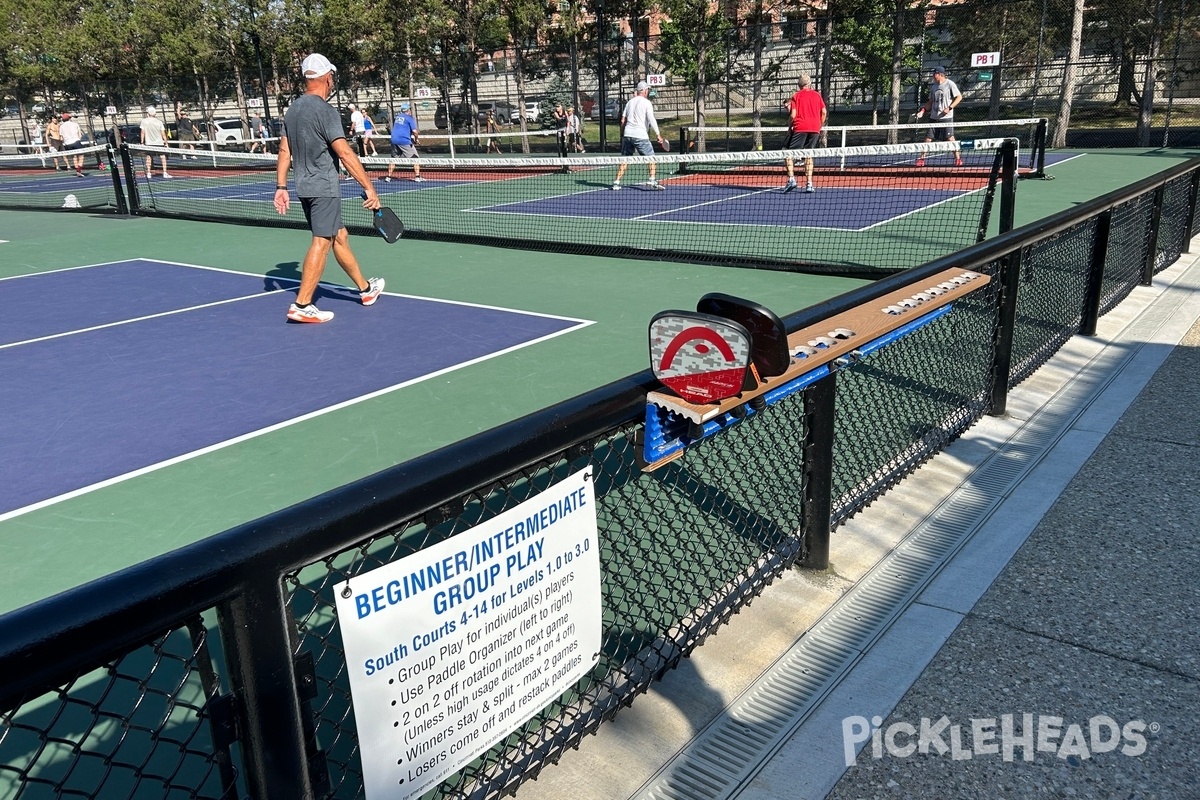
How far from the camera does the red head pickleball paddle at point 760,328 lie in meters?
2.40

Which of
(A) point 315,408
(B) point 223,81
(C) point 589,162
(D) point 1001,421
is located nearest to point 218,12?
(B) point 223,81

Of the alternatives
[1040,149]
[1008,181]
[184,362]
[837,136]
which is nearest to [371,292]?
[184,362]

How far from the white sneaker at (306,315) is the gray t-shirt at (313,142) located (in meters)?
1.02

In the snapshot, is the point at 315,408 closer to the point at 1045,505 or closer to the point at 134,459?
the point at 134,459

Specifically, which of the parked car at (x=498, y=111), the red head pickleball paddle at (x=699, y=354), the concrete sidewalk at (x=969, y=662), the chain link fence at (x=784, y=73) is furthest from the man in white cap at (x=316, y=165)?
the parked car at (x=498, y=111)

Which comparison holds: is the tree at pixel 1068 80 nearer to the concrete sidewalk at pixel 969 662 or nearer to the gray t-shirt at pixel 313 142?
the gray t-shirt at pixel 313 142

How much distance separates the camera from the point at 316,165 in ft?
26.4

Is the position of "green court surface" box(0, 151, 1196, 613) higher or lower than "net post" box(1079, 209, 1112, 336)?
lower

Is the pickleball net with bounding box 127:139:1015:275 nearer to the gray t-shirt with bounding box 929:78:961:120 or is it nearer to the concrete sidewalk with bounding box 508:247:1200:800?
the gray t-shirt with bounding box 929:78:961:120

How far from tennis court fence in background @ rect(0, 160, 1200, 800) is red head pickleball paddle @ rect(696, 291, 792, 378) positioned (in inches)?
12.8

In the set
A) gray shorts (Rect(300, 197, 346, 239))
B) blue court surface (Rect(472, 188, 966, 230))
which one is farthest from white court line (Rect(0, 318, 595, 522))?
blue court surface (Rect(472, 188, 966, 230))

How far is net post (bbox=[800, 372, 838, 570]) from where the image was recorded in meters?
3.55

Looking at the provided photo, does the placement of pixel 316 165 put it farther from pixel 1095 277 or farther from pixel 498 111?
pixel 498 111
